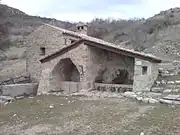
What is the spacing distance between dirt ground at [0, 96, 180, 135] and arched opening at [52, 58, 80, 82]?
3433 mm

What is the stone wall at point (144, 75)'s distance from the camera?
41.8ft

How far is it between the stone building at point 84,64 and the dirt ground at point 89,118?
2.20 metres

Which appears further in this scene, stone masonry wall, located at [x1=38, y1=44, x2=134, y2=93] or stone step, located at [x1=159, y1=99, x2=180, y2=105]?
stone masonry wall, located at [x1=38, y1=44, x2=134, y2=93]

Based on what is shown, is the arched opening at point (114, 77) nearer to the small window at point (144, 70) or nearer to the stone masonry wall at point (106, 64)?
the stone masonry wall at point (106, 64)

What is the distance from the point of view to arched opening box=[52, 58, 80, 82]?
1512 cm

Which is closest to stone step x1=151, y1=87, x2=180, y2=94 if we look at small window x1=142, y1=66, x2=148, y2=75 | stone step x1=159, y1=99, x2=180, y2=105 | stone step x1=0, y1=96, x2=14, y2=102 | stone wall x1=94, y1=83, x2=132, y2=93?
small window x1=142, y1=66, x2=148, y2=75

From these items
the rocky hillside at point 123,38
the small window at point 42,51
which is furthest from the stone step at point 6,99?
the rocky hillside at point 123,38

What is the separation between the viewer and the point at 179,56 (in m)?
23.5

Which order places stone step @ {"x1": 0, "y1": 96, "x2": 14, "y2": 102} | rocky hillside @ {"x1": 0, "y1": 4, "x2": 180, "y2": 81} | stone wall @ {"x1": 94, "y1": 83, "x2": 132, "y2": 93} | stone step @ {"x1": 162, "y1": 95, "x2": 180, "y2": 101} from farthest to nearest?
rocky hillside @ {"x1": 0, "y1": 4, "x2": 180, "y2": 81}
stone wall @ {"x1": 94, "y1": 83, "x2": 132, "y2": 93}
stone step @ {"x1": 0, "y1": 96, "x2": 14, "y2": 102}
stone step @ {"x1": 162, "y1": 95, "x2": 180, "y2": 101}

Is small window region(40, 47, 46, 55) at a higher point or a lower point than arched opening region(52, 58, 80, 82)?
higher

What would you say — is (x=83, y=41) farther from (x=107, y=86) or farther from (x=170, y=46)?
(x=170, y=46)

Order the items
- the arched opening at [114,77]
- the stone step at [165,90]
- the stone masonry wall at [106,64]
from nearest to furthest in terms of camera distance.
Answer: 1. the stone step at [165,90]
2. the stone masonry wall at [106,64]
3. the arched opening at [114,77]

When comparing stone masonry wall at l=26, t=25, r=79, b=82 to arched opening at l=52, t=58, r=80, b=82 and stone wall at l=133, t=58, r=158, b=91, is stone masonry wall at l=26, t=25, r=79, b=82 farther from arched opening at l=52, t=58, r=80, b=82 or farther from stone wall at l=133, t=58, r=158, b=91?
stone wall at l=133, t=58, r=158, b=91

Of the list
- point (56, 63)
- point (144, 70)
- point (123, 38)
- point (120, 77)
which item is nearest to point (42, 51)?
point (56, 63)
